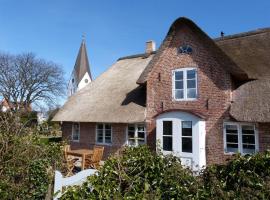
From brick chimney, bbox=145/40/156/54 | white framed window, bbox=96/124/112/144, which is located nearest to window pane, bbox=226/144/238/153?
white framed window, bbox=96/124/112/144

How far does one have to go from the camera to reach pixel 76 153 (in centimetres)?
1300

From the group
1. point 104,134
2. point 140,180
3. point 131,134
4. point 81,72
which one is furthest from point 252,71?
point 81,72

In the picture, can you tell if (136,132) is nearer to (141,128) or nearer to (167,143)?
(141,128)

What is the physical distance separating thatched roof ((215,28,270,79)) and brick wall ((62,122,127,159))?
24.0 ft

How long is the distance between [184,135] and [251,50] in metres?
5.74

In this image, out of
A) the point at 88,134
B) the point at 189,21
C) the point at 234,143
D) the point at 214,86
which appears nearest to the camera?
the point at 234,143

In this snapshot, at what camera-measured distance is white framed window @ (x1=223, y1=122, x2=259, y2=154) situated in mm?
11414

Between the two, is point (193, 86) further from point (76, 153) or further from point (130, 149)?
point (130, 149)

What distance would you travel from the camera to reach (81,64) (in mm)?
52750

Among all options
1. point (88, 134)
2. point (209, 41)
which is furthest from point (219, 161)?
point (88, 134)

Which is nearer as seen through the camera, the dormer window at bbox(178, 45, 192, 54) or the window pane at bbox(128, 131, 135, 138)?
the dormer window at bbox(178, 45, 192, 54)

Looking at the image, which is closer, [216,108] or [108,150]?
[216,108]

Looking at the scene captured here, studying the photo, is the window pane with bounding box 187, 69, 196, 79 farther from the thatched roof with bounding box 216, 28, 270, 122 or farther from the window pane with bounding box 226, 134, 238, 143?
the window pane with bounding box 226, 134, 238, 143

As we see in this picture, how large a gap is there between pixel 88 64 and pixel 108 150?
1576 inches
